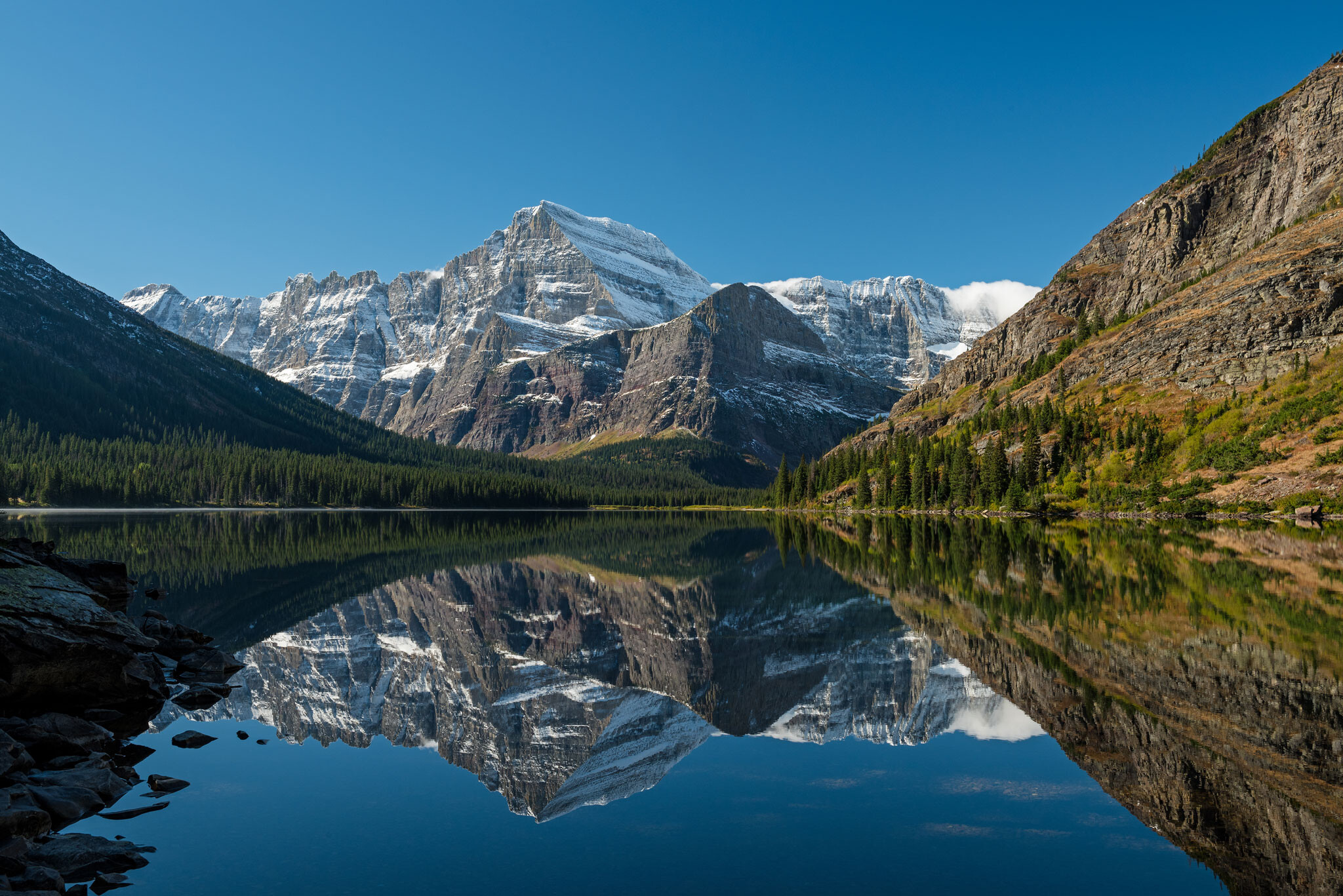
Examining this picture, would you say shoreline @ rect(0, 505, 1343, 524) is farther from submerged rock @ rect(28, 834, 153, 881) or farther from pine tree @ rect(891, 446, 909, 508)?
submerged rock @ rect(28, 834, 153, 881)

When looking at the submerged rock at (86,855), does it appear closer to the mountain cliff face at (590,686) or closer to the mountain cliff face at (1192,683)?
the mountain cliff face at (590,686)

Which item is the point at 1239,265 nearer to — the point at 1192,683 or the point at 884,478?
the point at 884,478

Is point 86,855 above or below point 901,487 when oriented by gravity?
below

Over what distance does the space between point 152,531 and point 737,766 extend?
95.7m

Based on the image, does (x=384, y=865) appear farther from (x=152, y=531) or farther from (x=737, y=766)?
(x=152, y=531)

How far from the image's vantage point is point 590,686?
22.5 metres

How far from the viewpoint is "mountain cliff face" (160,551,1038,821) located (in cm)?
1691

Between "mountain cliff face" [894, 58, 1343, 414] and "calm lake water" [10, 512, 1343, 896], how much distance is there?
98.5m

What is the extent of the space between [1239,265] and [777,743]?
16696 cm

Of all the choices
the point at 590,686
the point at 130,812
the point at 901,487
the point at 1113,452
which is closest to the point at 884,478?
the point at 901,487

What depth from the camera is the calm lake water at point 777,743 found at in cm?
1084

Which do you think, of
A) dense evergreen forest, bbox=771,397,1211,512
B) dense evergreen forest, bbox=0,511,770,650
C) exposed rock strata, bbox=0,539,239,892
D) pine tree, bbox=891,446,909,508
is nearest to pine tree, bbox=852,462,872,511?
dense evergreen forest, bbox=771,397,1211,512

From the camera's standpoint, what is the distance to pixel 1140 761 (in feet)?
44.5

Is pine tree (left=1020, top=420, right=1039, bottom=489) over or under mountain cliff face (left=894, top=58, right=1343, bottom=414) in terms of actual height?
under
